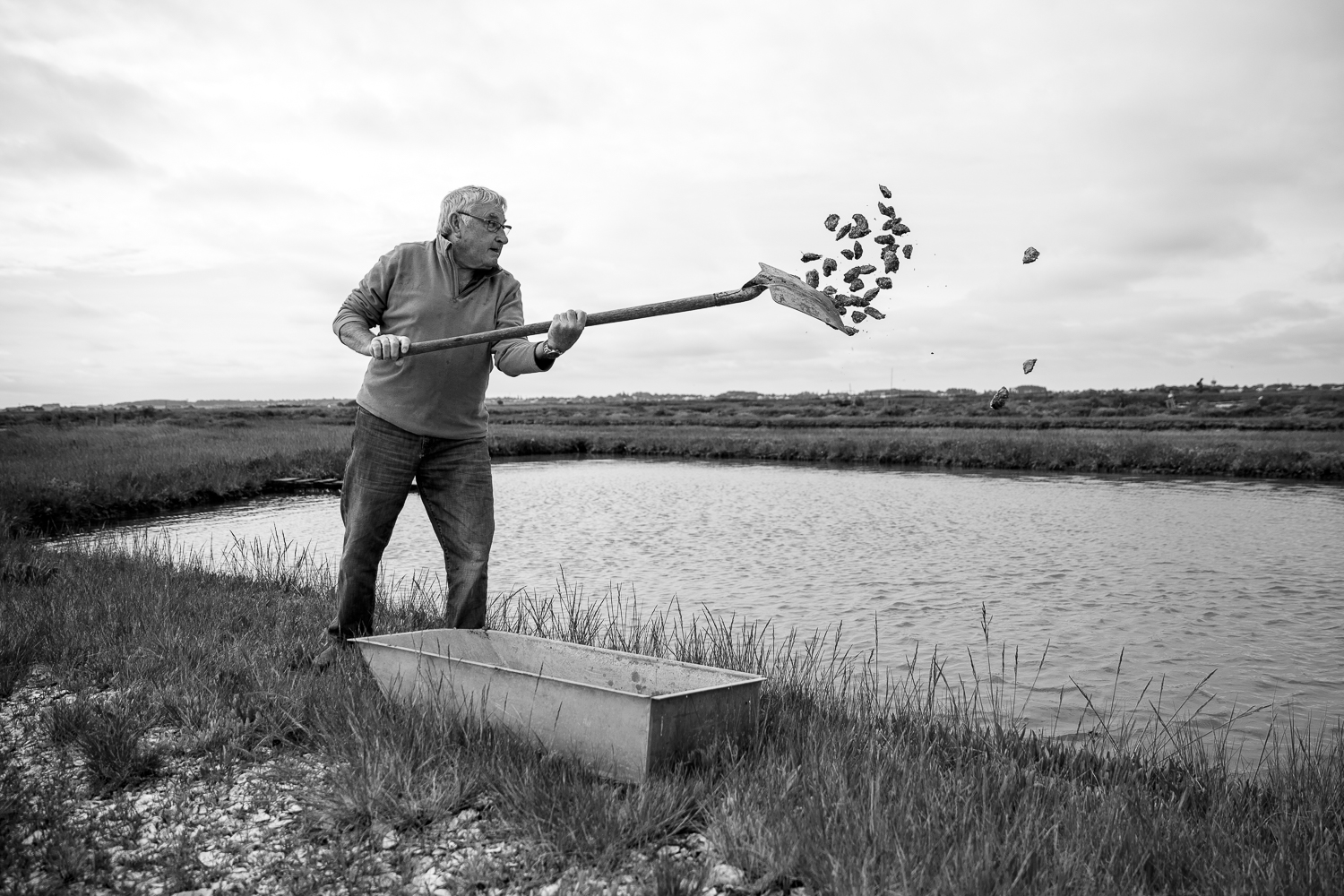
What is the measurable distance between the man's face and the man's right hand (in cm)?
67

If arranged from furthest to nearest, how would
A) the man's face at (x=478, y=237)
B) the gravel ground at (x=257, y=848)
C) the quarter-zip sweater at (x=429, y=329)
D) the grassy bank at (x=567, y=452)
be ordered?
the grassy bank at (x=567, y=452)
the quarter-zip sweater at (x=429, y=329)
the man's face at (x=478, y=237)
the gravel ground at (x=257, y=848)

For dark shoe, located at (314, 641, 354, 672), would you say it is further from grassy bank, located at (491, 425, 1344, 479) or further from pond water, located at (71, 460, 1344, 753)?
grassy bank, located at (491, 425, 1344, 479)

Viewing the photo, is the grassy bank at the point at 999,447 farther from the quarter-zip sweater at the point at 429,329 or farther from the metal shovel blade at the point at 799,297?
the quarter-zip sweater at the point at 429,329

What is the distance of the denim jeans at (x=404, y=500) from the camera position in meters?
5.45

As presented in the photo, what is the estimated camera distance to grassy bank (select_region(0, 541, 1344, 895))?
3275 millimetres

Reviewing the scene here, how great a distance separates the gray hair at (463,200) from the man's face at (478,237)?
31mm

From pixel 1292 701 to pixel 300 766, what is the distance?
785 centimetres

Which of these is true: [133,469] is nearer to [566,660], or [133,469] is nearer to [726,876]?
[566,660]

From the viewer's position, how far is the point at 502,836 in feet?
11.9

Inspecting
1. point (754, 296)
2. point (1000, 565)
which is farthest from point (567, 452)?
point (754, 296)

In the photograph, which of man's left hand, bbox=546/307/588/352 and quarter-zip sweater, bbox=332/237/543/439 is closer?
man's left hand, bbox=546/307/588/352

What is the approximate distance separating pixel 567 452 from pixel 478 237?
42329mm

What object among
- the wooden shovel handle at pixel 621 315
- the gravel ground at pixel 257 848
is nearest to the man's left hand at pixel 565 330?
the wooden shovel handle at pixel 621 315

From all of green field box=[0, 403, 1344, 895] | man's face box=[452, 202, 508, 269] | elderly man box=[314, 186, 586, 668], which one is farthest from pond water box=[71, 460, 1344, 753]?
man's face box=[452, 202, 508, 269]
